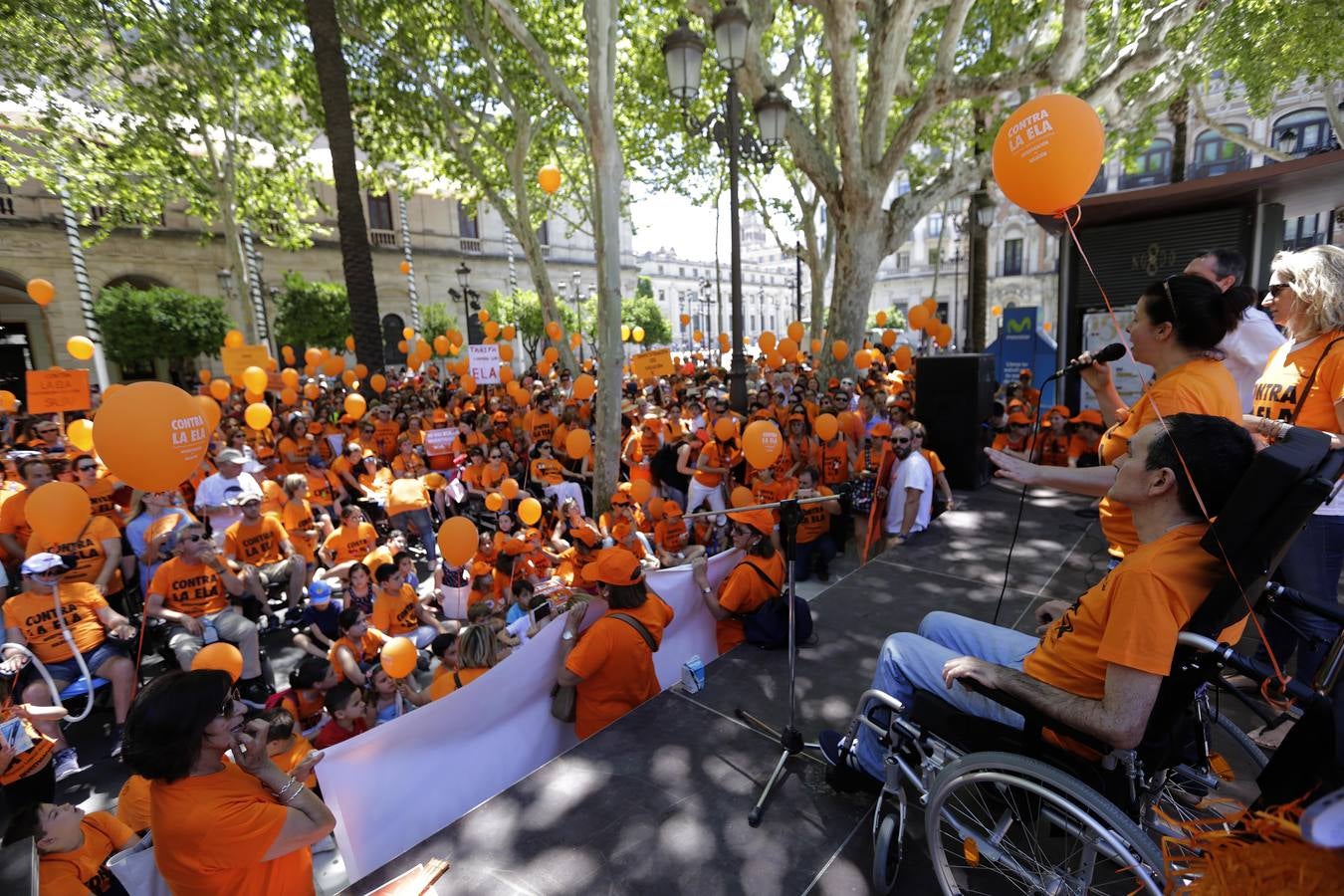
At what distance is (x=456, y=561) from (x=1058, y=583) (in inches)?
175

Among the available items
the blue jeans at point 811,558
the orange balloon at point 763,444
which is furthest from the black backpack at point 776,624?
the blue jeans at point 811,558

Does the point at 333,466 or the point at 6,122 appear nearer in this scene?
the point at 333,466

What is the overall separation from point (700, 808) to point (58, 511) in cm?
549


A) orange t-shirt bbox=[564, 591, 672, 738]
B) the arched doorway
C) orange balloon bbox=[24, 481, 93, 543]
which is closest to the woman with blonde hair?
orange t-shirt bbox=[564, 591, 672, 738]

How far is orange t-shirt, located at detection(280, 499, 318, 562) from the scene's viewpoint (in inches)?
272

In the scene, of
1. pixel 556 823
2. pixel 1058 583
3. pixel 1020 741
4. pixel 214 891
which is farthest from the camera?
pixel 1058 583

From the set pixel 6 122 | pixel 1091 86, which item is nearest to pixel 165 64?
pixel 6 122

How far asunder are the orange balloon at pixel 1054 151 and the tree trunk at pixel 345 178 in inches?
392

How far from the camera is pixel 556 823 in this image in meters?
2.56

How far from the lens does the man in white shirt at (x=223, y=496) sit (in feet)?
21.4

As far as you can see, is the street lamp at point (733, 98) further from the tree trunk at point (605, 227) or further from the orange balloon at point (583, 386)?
the orange balloon at point (583, 386)

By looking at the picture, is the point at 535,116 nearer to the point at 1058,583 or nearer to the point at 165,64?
the point at 165,64

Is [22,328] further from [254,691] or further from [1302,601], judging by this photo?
[1302,601]

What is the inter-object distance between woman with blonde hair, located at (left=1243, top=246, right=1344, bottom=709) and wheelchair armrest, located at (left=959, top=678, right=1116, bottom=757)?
1609 millimetres
